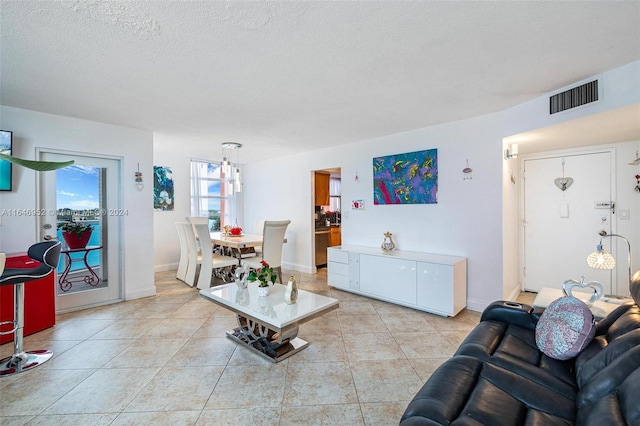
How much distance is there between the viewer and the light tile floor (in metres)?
1.76

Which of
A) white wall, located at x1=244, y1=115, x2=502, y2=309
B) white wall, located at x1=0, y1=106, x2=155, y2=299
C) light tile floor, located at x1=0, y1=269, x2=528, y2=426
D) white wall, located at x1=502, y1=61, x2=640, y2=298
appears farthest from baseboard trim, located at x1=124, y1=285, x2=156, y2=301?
white wall, located at x1=502, y1=61, x2=640, y2=298

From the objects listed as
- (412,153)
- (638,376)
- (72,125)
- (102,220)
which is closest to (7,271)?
(102,220)

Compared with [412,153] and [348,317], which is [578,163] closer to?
[412,153]

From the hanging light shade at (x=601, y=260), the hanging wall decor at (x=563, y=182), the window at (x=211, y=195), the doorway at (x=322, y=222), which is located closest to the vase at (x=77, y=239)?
the window at (x=211, y=195)

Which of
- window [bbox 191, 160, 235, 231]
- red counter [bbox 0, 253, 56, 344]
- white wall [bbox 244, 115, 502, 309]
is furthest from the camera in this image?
window [bbox 191, 160, 235, 231]

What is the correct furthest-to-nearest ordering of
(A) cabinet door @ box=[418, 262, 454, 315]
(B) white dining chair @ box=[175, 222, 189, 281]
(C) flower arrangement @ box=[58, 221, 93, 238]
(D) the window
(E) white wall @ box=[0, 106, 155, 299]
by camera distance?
(D) the window → (B) white dining chair @ box=[175, 222, 189, 281] → (C) flower arrangement @ box=[58, 221, 93, 238] → (A) cabinet door @ box=[418, 262, 454, 315] → (E) white wall @ box=[0, 106, 155, 299]

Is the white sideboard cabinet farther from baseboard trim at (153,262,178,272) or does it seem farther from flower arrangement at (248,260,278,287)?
baseboard trim at (153,262,178,272)

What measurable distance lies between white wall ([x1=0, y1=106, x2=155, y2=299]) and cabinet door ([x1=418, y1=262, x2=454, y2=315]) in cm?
373

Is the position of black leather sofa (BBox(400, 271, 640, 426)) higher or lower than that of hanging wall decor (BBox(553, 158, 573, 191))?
lower

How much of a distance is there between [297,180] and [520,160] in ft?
12.1

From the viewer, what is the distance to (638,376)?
38.5 inches

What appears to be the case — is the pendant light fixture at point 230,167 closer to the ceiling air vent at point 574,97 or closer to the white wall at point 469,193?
the white wall at point 469,193

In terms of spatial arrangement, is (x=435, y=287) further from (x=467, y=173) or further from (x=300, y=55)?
(x=300, y=55)

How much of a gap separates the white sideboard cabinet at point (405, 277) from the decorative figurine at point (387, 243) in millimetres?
97
